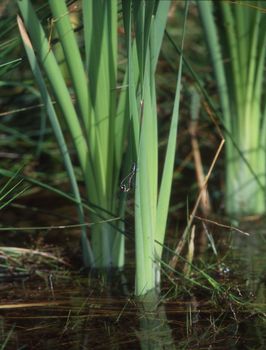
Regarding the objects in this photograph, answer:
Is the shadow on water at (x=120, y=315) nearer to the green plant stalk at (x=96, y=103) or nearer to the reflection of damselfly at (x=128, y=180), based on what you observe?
the green plant stalk at (x=96, y=103)

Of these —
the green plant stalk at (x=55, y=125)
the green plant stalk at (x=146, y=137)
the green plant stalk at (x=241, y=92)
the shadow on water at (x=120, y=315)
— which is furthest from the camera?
the green plant stalk at (x=241, y=92)

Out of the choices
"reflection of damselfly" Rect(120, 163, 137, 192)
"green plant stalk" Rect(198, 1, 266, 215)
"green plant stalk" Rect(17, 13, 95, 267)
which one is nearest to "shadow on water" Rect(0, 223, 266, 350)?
"green plant stalk" Rect(17, 13, 95, 267)

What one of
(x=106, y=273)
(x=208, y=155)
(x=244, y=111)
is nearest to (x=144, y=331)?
(x=106, y=273)

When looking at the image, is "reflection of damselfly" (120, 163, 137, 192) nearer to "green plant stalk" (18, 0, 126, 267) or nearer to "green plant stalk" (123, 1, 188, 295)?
"green plant stalk" (123, 1, 188, 295)

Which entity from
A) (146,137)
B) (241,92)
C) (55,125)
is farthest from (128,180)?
(241,92)

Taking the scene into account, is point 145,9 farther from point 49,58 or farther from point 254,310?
point 254,310

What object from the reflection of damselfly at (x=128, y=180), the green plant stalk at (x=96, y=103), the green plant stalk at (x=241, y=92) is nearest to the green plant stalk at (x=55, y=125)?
the green plant stalk at (x=96, y=103)
